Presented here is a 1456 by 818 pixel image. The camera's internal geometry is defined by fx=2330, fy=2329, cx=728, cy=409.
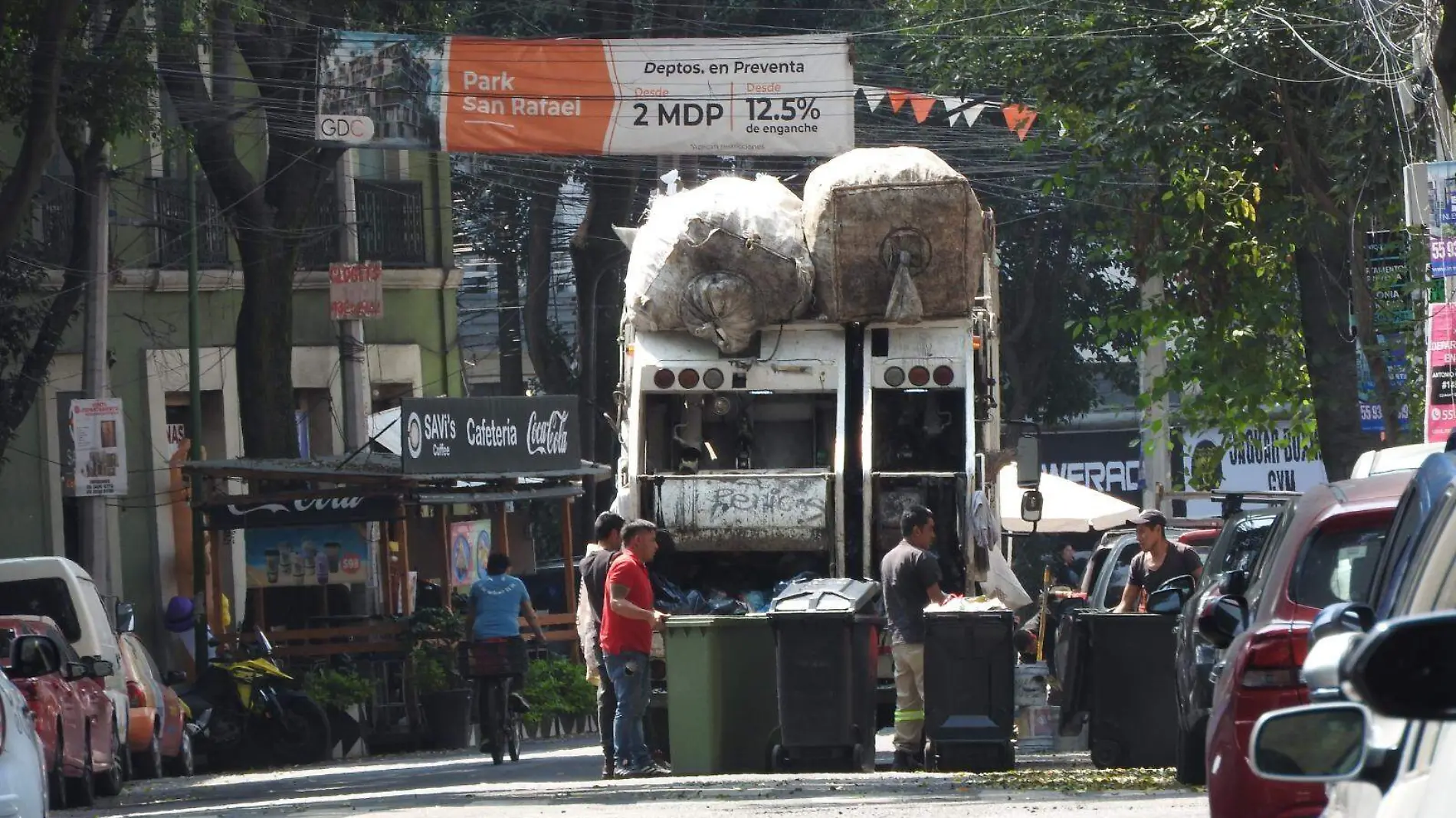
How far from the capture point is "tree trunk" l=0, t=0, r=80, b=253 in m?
15.3

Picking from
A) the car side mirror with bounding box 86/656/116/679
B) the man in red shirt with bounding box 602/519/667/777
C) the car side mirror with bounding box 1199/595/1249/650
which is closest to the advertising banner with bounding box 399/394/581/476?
the car side mirror with bounding box 86/656/116/679

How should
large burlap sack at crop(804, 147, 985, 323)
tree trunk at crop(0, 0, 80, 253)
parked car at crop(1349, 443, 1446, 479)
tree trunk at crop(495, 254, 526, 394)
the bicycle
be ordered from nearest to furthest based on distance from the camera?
parked car at crop(1349, 443, 1446, 479), large burlap sack at crop(804, 147, 985, 323), tree trunk at crop(0, 0, 80, 253), the bicycle, tree trunk at crop(495, 254, 526, 394)

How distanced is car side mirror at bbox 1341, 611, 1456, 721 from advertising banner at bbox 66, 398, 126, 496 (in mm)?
19666

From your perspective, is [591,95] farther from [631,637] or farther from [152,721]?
[631,637]

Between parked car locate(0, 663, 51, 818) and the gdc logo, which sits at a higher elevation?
the gdc logo

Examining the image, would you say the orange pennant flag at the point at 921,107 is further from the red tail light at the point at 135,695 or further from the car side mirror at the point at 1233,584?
the car side mirror at the point at 1233,584

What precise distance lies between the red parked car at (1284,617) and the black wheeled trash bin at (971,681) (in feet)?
10.9

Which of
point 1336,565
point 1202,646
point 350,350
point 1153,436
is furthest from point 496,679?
point 1153,436

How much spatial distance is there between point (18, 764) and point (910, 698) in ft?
22.2

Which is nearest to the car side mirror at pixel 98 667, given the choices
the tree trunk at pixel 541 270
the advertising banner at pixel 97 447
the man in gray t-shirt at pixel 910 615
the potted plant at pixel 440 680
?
the man in gray t-shirt at pixel 910 615

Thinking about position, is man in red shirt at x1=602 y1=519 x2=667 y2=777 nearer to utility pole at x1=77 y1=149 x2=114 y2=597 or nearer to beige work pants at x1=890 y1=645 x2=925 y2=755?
beige work pants at x1=890 y1=645 x2=925 y2=755

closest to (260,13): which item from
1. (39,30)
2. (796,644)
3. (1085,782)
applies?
(39,30)

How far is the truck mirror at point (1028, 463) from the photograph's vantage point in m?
15.4

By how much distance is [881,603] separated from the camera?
13922 millimetres
